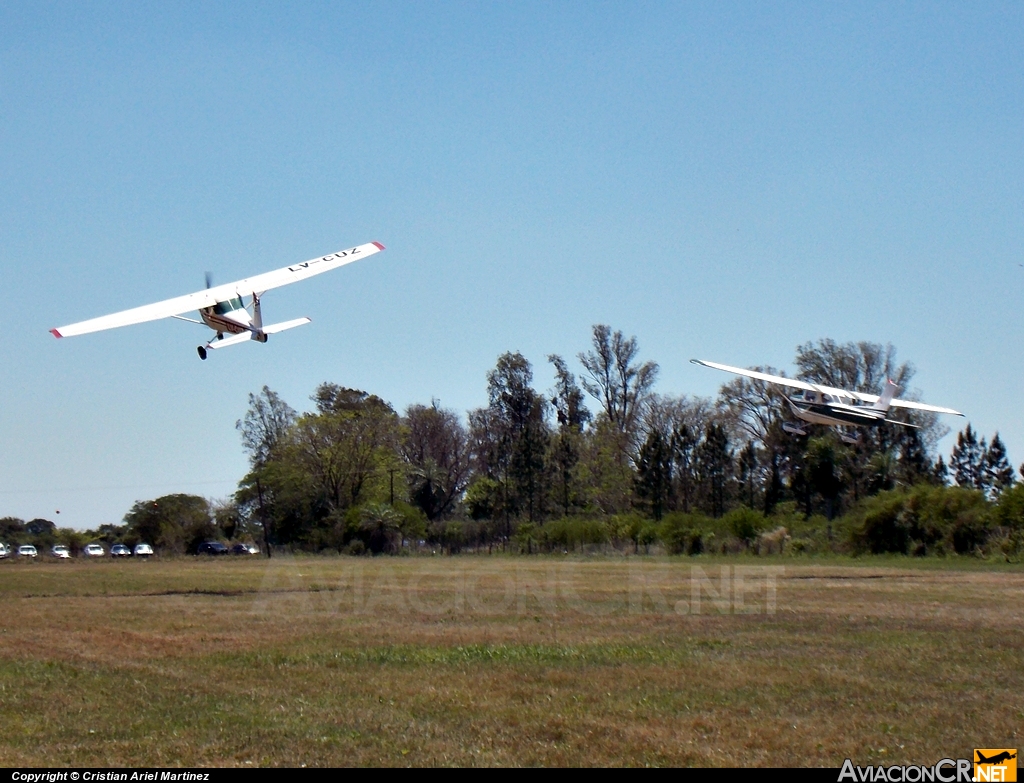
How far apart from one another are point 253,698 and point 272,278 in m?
20.2

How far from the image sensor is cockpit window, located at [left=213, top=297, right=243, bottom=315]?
2803 centimetres

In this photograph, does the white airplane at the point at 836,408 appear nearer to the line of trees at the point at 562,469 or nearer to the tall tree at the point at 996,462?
the line of trees at the point at 562,469

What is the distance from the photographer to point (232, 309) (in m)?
28.4

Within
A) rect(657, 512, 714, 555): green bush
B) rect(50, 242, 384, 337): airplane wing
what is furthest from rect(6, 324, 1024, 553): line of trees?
rect(50, 242, 384, 337): airplane wing

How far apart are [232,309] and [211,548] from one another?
5448 centimetres

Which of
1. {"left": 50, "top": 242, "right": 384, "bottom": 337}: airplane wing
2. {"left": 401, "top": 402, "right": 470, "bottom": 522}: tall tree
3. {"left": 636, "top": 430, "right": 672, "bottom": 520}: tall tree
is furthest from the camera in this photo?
{"left": 401, "top": 402, "right": 470, "bottom": 522}: tall tree

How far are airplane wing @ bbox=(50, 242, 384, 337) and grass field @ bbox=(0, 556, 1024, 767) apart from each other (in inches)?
248

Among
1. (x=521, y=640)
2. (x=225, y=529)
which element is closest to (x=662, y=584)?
(x=521, y=640)

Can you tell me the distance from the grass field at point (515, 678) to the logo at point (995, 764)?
0.24 metres

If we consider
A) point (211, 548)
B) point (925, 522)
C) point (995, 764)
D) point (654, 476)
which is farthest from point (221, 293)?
point (211, 548)

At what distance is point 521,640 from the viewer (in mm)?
16938

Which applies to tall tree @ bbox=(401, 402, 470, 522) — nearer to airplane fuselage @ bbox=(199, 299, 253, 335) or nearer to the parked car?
the parked car

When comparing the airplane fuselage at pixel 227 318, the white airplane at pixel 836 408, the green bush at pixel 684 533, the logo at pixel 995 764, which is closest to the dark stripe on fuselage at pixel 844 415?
the white airplane at pixel 836 408

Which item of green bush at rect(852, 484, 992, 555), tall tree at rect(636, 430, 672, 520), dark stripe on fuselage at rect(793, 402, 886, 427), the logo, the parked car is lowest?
the parked car
